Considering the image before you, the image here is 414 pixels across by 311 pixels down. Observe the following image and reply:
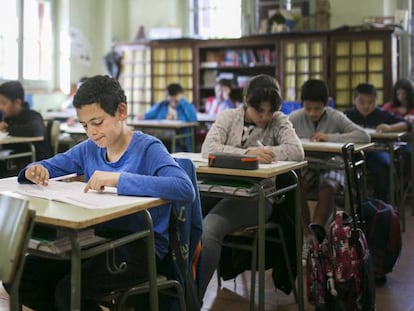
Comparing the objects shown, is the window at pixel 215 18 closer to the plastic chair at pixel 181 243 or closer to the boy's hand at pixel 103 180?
the plastic chair at pixel 181 243

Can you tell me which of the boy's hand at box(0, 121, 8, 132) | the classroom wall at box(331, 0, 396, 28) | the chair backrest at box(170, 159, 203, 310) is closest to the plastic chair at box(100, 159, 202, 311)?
the chair backrest at box(170, 159, 203, 310)

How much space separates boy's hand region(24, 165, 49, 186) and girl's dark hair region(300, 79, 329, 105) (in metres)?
2.23

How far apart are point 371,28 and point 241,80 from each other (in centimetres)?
196

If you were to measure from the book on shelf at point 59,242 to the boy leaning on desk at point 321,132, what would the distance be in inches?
91.4

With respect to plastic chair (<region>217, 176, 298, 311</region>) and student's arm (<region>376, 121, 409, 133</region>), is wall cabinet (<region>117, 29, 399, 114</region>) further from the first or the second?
plastic chair (<region>217, 176, 298, 311</region>)

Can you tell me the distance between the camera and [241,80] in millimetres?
8578

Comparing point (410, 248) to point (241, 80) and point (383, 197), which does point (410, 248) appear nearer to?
point (383, 197)

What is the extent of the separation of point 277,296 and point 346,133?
1340 mm

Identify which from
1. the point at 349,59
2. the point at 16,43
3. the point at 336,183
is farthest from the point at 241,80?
the point at 336,183

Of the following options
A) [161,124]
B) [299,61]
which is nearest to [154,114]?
[161,124]

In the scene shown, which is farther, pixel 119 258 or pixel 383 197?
pixel 383 197

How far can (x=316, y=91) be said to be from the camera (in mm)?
3881

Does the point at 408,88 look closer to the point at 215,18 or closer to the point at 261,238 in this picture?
the point at 261,238

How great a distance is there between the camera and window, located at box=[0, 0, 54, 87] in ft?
26.2
